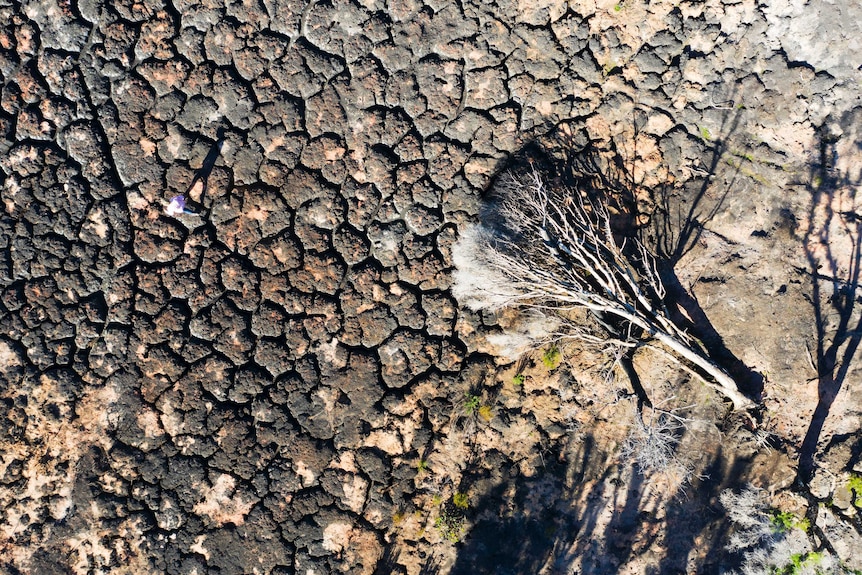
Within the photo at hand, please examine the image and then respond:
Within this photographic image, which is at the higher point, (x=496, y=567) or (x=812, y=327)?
(x=812, y=327)

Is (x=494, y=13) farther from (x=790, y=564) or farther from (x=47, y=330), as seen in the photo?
(x=790, y=564)

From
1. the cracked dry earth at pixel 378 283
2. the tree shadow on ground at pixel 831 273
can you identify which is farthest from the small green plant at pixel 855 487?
the tree shadow on ground at pixel 831 273

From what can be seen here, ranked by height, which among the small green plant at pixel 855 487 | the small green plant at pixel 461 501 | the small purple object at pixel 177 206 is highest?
the small green plant at pixel 855 487

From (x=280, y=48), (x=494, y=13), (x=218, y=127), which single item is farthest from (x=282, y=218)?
(x=494, y=13)

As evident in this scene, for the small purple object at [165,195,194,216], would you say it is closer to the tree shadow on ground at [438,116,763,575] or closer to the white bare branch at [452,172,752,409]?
the white bare branch at [452,172,752,409]

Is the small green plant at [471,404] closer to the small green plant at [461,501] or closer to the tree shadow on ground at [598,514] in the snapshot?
the tree shadow on ground at [598,514]

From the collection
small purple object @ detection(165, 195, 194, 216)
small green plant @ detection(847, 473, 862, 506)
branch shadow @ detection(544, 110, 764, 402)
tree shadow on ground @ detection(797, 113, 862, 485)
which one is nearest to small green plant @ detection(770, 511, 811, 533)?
tree shadow on ground @ detection(797, 113, 862, 485)

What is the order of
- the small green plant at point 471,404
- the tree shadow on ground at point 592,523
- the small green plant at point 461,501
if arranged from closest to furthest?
the tree shadow on ground at point 592,523 → the small green plant at point 461,501 → the small green plant at point 471,404
